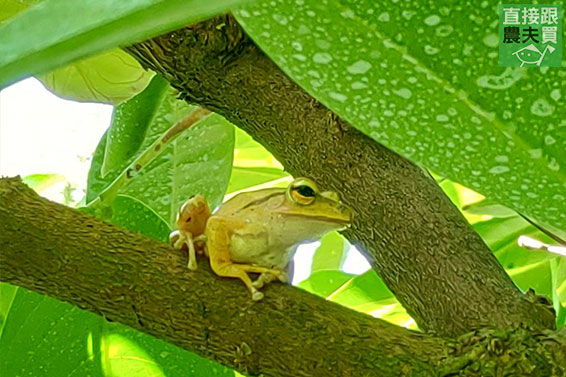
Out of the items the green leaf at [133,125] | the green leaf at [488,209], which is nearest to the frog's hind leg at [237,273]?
the green leaf at [133,125]

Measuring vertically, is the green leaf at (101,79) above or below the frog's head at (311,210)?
above

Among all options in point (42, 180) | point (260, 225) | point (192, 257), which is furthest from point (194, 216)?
point (42, 180)

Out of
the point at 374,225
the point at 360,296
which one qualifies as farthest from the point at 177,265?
the point at 360,296

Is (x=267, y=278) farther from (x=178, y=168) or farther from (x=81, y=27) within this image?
(x=178, y=168)

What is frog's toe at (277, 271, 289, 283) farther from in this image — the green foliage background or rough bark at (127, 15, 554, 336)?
the green foliage background

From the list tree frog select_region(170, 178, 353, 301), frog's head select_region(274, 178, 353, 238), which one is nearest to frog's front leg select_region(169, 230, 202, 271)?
tree frog select_region(170, 178, 353, 301)

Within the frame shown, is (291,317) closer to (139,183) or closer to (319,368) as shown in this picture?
(319,368)

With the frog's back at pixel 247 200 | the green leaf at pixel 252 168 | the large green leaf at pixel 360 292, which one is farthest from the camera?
the green leaf at pixel 252 168

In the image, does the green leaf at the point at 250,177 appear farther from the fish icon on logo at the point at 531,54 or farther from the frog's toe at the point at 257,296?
the fish icon on logo at the point at 531,54
